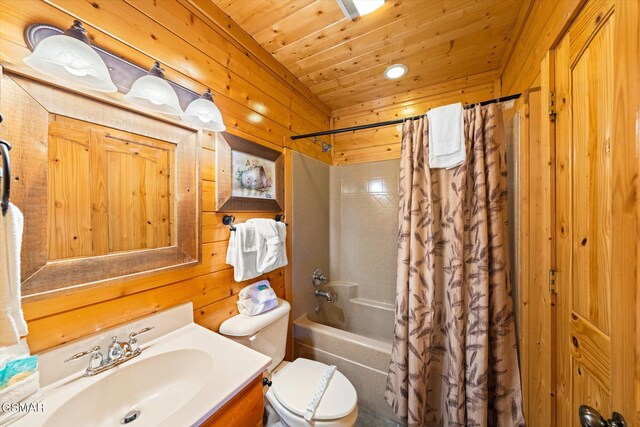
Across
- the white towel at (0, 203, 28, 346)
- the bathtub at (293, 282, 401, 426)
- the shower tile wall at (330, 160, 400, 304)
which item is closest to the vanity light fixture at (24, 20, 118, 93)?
the white towel at (0, 203, 28, 346)

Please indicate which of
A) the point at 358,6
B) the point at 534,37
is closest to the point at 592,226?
the point at 534,37

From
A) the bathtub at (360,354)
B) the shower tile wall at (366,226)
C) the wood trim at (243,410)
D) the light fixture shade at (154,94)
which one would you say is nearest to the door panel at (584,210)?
the bathtub at (360,354)

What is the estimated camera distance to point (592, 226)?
0.69m

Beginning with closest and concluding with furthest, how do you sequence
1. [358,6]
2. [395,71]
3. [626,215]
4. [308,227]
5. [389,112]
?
1. [626,215]
2. [358,6]
3. [395,71]
4. [308,227]
5. [389,112]

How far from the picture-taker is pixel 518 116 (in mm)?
1188

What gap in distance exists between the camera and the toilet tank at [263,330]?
1181mm

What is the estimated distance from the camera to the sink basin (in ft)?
2.28

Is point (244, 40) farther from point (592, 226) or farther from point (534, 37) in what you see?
point (592, 226)

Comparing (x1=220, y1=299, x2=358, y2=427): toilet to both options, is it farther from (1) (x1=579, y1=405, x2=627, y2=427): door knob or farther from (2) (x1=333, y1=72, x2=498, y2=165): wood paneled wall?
(2) (x1=333, y1=72, x2=498, y2=165): wood paneled wall

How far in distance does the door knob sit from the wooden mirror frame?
1471 mm

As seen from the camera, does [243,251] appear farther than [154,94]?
Yes

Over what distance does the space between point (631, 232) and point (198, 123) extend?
1.51m

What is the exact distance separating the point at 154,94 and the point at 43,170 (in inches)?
18.0

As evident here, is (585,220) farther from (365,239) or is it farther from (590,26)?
(365,239)
